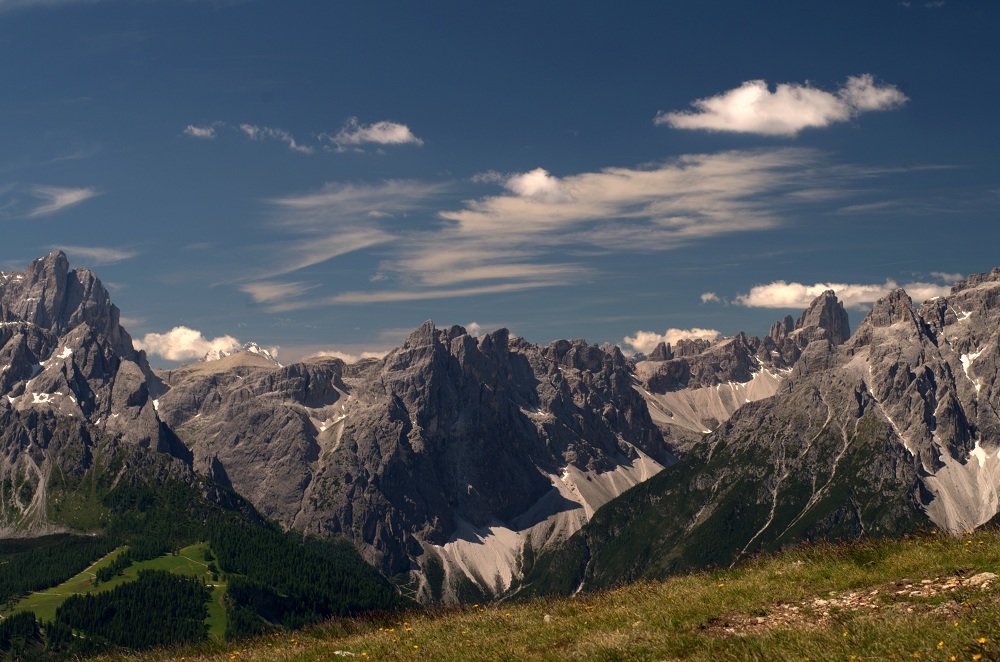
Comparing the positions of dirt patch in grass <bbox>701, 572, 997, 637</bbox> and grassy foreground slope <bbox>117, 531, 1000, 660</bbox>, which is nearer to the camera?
grassy foreground slope <bbox>117, 531, 1000, 660</bbox>

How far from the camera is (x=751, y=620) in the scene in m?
26.6

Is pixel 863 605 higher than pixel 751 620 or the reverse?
higher

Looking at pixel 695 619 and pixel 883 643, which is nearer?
pixel 883 643

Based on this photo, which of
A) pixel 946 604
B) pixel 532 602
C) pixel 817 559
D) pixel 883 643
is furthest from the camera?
pixel 532 602

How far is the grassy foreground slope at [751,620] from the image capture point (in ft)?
70.7

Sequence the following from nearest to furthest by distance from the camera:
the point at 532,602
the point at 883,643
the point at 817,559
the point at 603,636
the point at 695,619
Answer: the point at 883,643 < the point at 603,636 < the point at 695,619 < the point at 817,559 < the point at 532,602

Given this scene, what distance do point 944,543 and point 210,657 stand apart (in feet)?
84.1

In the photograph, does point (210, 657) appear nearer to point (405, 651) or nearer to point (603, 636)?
point (405, 651)

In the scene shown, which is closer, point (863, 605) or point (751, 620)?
point (863, 605)

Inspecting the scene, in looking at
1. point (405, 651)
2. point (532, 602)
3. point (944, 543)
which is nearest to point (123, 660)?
point (405, 651)

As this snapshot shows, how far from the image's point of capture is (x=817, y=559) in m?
32.6

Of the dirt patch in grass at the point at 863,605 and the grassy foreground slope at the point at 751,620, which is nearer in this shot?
the grassy foreground slope at the point at 751,620

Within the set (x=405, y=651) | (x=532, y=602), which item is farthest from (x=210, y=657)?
(x=532, y=602)

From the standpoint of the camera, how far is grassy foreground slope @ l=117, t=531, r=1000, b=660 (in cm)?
2155
